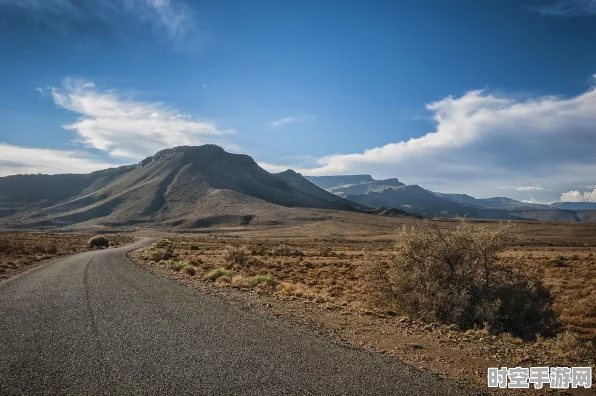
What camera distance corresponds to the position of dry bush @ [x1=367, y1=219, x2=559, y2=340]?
1085 centimetres

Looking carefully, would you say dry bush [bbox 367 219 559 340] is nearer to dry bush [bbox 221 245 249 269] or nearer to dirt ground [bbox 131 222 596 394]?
dirt ground [bbox 131 222 596 394]

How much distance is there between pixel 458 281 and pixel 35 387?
451 inches

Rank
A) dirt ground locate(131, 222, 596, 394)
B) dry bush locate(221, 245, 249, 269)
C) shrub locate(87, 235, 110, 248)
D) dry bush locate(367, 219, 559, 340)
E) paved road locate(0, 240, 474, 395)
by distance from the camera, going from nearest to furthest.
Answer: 1. paved road locate(0, 240, 474, 395)
2. dirt ground locate(131, 222, 596, 394)
3. dry bush locate(367, 219, 559, 340)
4. dry bush locate(221, 245, 249, 269)
5. shrub locate(87, 235, 110, 248)

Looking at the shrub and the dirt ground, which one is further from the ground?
the dirt ground

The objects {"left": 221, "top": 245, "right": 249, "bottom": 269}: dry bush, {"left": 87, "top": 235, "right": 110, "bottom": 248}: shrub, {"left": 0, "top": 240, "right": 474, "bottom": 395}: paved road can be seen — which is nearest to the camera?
{"left": 0, "top": 240, "right": 474, "bottom": 395}: paved road

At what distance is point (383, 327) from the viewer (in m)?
9.73

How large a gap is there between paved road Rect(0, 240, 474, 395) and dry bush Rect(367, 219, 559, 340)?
16.3 ft

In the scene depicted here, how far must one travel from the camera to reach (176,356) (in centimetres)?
690

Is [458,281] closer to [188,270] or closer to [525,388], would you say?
[525,388]

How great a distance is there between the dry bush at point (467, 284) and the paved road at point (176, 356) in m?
4.98

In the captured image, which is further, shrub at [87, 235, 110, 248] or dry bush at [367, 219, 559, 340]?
shrub at [87, 235, 110, 248]

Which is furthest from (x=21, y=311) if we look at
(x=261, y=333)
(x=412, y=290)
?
(x=412, y=290)

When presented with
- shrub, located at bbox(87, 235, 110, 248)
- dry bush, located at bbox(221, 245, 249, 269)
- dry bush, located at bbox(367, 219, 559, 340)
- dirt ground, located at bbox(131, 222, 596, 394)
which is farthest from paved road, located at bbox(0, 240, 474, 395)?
shrub, located at bbox(87, 235, 110, 248)

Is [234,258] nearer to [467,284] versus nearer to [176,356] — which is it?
[467,284]
